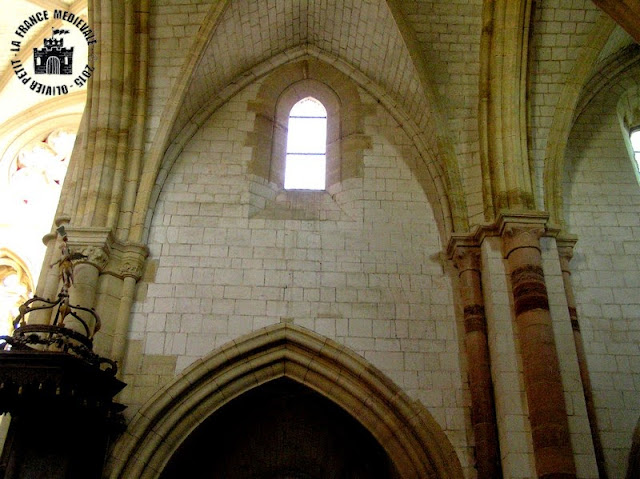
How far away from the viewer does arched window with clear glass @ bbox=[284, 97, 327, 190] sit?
10.5 m

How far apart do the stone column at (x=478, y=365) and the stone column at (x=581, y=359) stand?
3.50ft

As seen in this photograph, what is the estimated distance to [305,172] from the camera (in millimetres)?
10609

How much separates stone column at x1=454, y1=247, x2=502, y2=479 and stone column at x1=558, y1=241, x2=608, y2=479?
1.07m

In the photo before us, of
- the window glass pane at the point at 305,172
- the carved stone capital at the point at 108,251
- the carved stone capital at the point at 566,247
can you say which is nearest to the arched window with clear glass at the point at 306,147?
the window glass pane at the point at 305,172

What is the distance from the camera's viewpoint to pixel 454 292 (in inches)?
362

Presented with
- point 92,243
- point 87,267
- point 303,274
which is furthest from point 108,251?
point 303,274

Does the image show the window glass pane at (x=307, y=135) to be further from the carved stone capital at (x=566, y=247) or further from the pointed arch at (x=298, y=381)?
the carved stone capital at (x=566, y=247)

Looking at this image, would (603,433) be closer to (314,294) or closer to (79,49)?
(314,294)

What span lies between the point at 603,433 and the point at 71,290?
6.36 m

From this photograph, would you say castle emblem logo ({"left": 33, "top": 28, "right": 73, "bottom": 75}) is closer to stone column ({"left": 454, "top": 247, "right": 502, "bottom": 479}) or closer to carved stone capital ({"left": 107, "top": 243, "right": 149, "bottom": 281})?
carved stone capital ({"left": 107, "top": 243, "right": 149, "bottom": 281})

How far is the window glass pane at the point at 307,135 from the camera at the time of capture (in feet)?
Result: 35.5

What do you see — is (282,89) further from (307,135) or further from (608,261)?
(608,261)

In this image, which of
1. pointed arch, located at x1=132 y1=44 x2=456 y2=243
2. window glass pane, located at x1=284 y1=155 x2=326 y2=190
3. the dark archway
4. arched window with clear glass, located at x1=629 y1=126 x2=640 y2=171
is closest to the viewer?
pointed arch, located at x1=132 y1=44 x2=456 y2=243

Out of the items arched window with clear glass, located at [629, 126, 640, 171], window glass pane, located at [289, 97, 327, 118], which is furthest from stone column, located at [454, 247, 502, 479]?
arched window with clear glass, located at [629, 126, 640, 171]
